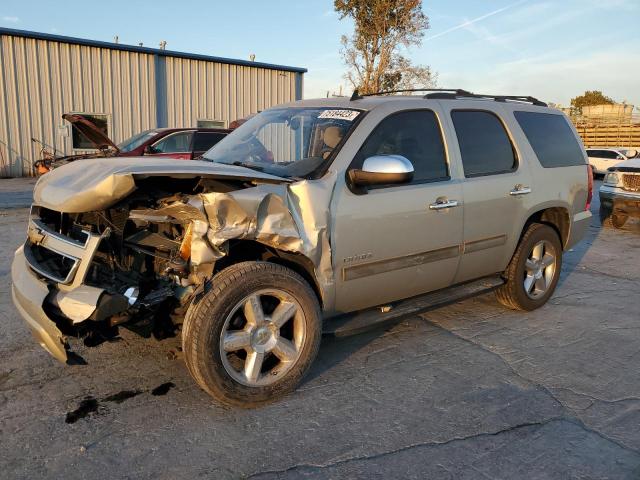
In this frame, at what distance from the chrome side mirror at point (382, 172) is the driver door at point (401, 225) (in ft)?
0.32

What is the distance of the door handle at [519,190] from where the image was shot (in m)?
4.50

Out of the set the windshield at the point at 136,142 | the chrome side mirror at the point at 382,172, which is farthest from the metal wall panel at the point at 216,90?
the chrome side mirror at the point at 382,172

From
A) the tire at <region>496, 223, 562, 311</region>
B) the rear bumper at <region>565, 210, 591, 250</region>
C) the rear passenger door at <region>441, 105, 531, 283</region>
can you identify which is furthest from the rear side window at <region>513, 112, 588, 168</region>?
the tire at <region>496, 223, 562, 311</region>

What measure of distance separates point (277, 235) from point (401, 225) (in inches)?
39.5

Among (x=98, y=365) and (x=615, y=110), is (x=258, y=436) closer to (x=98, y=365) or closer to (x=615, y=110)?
(x=98, y=365)

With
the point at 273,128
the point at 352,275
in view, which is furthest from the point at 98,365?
the point at 273,128

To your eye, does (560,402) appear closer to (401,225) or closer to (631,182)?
(401,225)

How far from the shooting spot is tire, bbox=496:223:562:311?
4832mm

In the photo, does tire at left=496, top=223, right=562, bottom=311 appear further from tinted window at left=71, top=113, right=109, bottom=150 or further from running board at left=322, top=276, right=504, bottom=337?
tinted window at left=71, top=113, right=109, bottom=150

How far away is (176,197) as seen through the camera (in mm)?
3221

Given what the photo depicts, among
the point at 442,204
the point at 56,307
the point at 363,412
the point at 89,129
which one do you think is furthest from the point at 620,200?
the point at 56,307

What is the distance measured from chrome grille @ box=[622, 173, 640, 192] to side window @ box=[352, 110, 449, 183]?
7611mm

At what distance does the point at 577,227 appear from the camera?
5.33 m

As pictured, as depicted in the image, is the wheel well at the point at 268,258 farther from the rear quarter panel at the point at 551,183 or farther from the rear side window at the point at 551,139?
the rear side window at the point at 551,139
